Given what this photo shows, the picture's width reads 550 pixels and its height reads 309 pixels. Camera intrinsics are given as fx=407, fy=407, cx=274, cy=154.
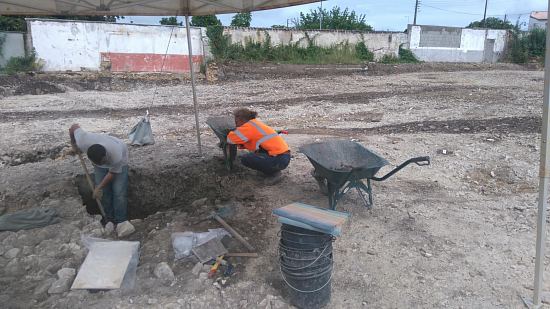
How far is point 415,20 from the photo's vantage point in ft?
128

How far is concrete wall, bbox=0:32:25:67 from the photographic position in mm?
16234

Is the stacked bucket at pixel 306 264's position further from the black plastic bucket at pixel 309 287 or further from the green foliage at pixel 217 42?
the green foliage at pixel 217 42

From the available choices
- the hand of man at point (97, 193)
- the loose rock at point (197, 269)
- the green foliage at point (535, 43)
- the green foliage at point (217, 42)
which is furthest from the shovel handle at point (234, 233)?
the green foliage at point (535, 43)

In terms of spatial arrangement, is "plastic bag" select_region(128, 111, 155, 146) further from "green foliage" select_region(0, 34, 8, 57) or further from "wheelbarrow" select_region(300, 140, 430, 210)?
"green foliage" select_region(0, 34, 8, 57)

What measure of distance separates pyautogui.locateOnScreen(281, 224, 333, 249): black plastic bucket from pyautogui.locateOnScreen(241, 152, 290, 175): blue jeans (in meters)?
2.28

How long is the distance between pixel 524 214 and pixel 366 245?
199 cm

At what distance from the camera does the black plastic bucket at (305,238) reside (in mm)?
2963

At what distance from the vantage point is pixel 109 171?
4.70 meters

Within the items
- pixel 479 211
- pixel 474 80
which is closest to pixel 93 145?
pixel 479 211

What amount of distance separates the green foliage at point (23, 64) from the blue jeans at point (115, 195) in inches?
541

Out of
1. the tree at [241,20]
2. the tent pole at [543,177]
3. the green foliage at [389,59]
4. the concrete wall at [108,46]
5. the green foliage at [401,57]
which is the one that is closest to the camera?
the tent pole at [543,177]

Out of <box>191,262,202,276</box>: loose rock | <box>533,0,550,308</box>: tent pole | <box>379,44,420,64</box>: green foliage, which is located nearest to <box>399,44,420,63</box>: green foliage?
<box>379,44,420,64</box>: green foliage

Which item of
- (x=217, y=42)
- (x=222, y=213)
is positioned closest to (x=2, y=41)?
(x=217, y=42)

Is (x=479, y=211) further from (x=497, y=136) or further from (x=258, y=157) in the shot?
(x=497, y=136)
